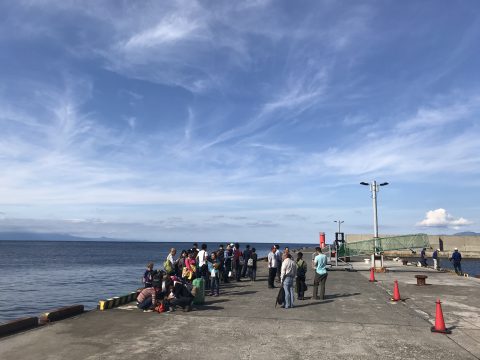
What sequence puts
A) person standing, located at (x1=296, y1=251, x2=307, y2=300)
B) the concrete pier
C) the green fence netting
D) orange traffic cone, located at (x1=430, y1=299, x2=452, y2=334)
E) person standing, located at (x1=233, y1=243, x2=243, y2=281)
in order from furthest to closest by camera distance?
the green fence netting, person standing, located at (x1=233, y1=243, x2=243, y2=281), person standing, located at (x1=296, y1=251, x2=307, y2=300), orange traffic cone, located at (x1=430, y1=299, x2=452, y2=334), the concrete pier

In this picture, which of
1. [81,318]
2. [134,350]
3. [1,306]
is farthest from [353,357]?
[1,306]

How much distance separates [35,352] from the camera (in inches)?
306

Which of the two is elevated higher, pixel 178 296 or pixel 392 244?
pixel 392 244

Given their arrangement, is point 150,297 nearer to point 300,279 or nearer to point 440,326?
point 300,279

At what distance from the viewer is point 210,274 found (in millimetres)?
15266

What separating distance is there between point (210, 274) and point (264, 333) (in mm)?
6147

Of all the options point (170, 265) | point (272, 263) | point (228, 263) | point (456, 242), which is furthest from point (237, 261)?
point (456, 242)

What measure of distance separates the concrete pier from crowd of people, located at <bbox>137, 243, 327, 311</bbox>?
0.45 metres

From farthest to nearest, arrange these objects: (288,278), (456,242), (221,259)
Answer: (456,242)
(221,259)
(288,278)

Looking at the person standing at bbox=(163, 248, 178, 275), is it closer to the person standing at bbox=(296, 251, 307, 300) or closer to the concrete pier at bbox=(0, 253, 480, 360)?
the concrete pier at bbox=(0, 253, 480, 360)

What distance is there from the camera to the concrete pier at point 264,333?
7.86 metres

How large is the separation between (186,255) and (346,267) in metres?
16.7

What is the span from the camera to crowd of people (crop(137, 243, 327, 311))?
468 inches

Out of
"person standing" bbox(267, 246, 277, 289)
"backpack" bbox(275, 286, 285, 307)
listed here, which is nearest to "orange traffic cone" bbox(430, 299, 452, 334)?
"backpack" bbox(275, 286, 285, 307)
